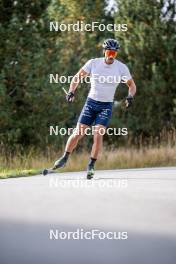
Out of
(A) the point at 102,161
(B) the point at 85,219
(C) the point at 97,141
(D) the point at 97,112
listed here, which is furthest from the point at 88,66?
(A) the point at 102,161

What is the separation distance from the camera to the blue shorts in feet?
17.2

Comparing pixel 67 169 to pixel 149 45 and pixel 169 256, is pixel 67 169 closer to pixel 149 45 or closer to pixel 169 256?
pixel 169 256

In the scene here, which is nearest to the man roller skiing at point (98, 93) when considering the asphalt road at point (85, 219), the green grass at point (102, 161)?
the asphalt road at point (85, 219)

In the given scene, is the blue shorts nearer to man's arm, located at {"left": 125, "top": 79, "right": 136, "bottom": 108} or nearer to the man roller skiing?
the man roller skiing

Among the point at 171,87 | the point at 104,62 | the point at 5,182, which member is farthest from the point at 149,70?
the point at 104,62

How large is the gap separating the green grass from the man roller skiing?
473 millimetres

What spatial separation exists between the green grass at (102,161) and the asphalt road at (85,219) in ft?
0.69

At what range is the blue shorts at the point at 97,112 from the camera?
17.2 feet

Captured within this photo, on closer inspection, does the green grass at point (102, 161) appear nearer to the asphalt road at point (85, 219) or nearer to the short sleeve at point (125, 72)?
the asphalt road at point (85, 219)

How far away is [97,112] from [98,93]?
15 cm

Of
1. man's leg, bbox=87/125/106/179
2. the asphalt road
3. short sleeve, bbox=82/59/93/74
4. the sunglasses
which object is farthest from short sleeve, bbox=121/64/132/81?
the asphalt road

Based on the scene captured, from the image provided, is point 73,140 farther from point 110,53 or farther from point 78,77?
point 110,53

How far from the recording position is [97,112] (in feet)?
17.3

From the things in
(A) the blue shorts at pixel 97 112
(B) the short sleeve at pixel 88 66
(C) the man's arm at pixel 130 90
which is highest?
(B) the short sleeve at pixel 88 66
